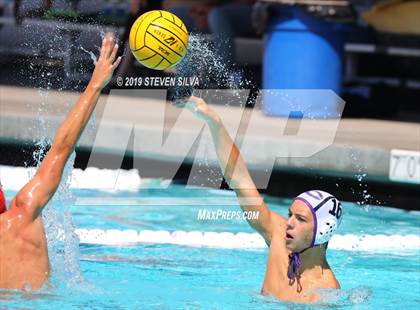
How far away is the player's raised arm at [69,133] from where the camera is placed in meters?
4.04

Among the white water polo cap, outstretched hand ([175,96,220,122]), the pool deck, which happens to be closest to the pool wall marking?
the pool deck

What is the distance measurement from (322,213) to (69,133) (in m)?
1.16

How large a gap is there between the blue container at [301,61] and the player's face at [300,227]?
184 inches

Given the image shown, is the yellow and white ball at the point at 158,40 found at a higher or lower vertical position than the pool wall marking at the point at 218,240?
higher

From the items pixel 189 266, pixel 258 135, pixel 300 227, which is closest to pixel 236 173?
pixel 300 227

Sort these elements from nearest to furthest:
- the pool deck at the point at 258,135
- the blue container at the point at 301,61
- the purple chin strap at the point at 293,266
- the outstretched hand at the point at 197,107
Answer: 1. the outstretched hand at the point at 197,107
2. the purple chin strap at the point at 293,266
3. the pool deck at the point at 258,135
4. the blue container at the point at 301,61

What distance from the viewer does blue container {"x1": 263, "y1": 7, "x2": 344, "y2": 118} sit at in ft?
29.9

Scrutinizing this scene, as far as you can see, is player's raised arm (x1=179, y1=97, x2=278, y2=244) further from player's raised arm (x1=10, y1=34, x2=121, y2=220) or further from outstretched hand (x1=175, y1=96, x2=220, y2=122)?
player's raised arm (x1=10, y1=34, x2=121, y2=220)

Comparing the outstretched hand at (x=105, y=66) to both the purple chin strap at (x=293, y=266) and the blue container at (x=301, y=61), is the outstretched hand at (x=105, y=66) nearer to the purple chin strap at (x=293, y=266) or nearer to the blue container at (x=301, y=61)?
the purple chin strap at (x=293, y=266)

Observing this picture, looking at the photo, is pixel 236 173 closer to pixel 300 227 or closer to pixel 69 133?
pixel 300 227

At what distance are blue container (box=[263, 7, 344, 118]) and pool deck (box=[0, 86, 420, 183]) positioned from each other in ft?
0.67

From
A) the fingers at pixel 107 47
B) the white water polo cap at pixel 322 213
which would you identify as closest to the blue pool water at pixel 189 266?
the white water polo cap at pixel 322 213

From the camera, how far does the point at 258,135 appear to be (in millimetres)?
8102

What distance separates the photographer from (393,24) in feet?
35.0
